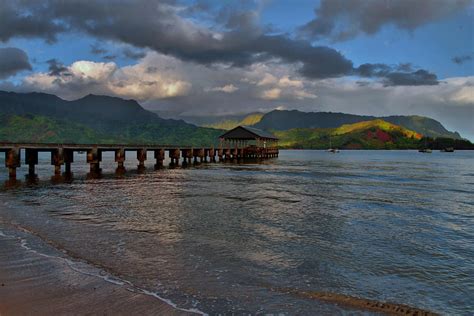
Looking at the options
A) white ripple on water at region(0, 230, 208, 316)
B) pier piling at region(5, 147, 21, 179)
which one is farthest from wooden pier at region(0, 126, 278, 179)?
white ripple on water at region(0, 230, 208, 316)

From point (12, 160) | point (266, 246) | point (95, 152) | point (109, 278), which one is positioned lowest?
point (266, 246)

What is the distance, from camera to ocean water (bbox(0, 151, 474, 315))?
8.52m

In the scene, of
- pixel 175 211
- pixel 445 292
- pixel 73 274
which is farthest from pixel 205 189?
pixel 445 292

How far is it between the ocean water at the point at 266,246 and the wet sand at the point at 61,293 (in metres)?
0.53

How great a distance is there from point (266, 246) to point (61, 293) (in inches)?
278

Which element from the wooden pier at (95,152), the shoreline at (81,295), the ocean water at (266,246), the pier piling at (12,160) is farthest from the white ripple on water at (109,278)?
the wooden pier at (95,152)

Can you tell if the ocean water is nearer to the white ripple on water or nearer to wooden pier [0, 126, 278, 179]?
the white ripple on water

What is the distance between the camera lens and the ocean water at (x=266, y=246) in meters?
8.52

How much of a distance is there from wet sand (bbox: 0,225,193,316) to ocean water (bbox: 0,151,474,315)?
535mm

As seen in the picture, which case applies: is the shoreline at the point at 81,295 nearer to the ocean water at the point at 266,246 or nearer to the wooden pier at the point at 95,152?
the ocean water at the point at 266,246

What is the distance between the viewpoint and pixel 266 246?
1290 cm

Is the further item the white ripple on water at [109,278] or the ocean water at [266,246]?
the ocean water at [266,246]

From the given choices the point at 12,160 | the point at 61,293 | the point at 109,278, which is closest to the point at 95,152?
the point at 12,160

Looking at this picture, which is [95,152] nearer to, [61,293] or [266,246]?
[266,246]
